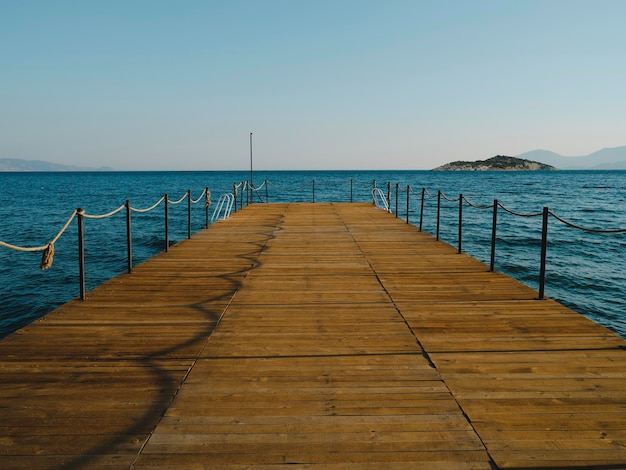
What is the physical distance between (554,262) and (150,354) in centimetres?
1646

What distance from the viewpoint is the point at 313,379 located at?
386cm

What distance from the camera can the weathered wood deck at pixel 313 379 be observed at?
2895 mm

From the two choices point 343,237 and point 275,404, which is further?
point 343,237

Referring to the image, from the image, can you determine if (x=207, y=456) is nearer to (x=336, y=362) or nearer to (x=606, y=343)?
(x=336, y=362)

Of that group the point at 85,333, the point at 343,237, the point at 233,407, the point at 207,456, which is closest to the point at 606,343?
the point at 233,407

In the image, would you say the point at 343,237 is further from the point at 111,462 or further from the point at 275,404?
the point at 111,462

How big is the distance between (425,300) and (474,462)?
142 inches

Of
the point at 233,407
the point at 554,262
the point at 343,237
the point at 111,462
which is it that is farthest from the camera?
the point at 554,262

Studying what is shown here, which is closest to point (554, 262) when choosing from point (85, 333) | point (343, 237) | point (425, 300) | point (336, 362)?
point (343, 237)

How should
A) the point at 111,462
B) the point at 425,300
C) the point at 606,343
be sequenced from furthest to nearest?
the point at 425,300 → the point at 606,343 → the point at 111,462

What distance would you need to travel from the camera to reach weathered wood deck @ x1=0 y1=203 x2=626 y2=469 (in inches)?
114

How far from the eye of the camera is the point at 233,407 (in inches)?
134

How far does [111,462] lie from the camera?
2.77 meters

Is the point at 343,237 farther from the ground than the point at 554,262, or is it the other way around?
the point at 343,237
